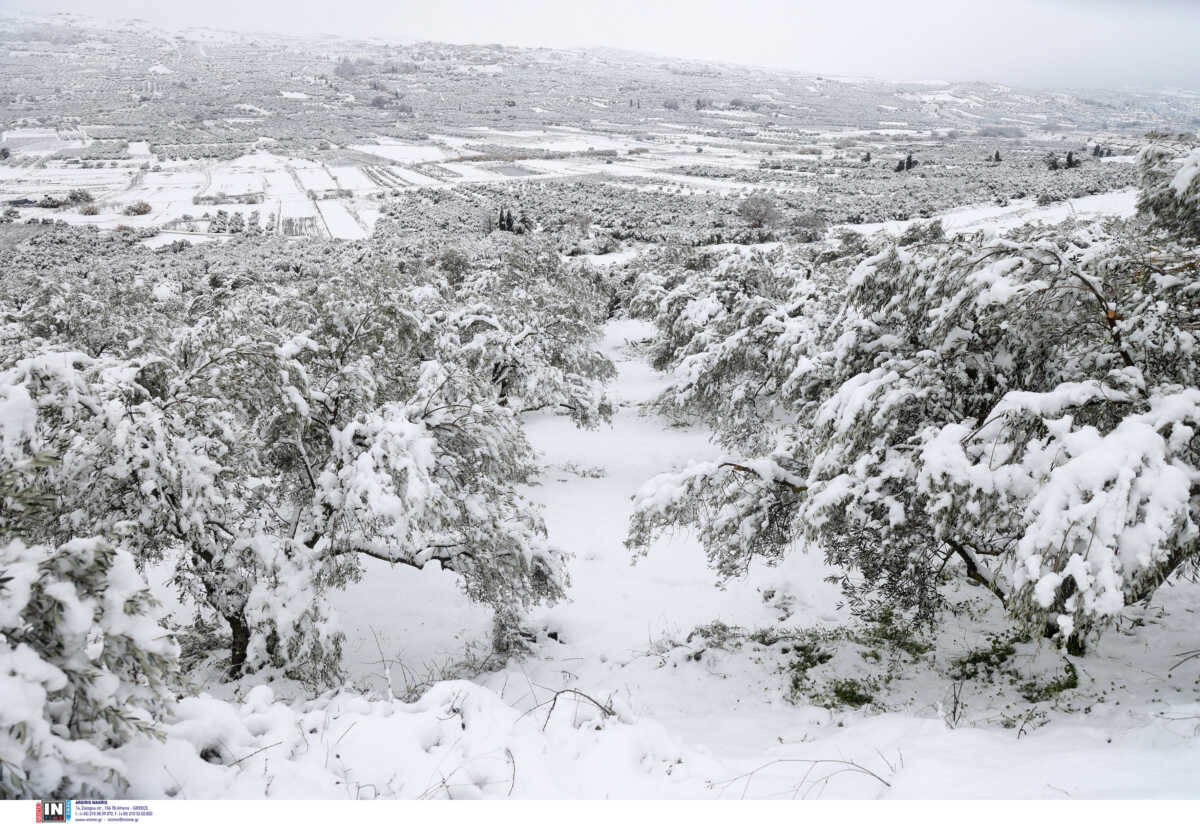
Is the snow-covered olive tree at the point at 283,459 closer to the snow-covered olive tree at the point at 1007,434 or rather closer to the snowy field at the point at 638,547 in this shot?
the snowy field at the point at 638,547

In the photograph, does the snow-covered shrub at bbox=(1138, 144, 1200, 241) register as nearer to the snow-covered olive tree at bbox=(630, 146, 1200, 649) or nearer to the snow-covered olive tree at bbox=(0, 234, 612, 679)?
the snow-covered olive tree at bbox=(630, 146, 1200, 649)

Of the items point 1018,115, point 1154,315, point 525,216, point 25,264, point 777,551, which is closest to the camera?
point 1154,315

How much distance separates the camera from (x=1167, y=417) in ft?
12.9

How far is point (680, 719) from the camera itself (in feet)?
20.6

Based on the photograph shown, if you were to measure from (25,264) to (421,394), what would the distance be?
38.2 m

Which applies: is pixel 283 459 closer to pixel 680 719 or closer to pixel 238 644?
pixel 238 644

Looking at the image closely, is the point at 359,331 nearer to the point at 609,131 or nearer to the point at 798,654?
the point at 798,654

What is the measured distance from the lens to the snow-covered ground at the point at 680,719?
379cm

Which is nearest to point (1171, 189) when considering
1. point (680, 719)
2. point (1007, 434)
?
point (1007, 434)

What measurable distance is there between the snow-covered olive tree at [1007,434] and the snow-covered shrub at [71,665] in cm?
467

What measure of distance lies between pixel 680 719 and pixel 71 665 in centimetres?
517

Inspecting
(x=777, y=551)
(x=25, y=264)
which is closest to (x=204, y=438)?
(x=777, y=551)

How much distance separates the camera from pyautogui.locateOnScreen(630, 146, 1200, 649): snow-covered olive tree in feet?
12.1

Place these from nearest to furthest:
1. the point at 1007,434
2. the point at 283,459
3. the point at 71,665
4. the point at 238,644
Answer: the point at 71,665 → the point at 1007,434 → the point at 238,644 → the point at 283,459
